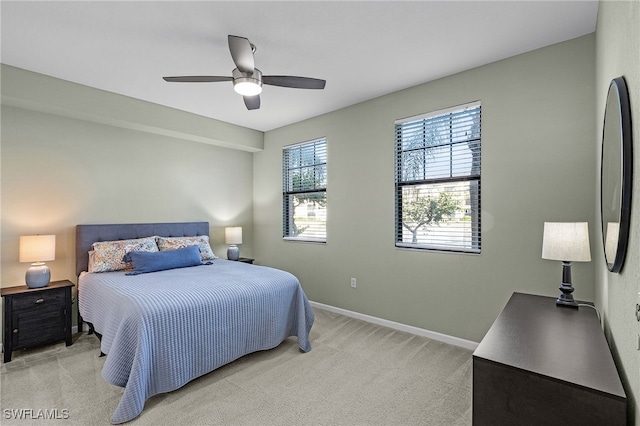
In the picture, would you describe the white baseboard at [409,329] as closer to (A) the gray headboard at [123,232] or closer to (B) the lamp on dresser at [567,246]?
(B) the lamp on dresser at [567,246]

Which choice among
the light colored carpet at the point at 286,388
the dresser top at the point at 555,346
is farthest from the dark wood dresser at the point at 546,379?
the light colored carpet at the point at 286,388

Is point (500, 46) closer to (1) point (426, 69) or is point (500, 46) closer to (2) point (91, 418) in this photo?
(1) point (426, 69)

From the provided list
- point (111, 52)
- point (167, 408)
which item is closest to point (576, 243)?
point (167, 408)

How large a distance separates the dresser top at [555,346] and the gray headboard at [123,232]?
12.8 ft

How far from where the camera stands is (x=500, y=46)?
2549 millimetres

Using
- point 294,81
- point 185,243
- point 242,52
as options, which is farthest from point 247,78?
point 185,243

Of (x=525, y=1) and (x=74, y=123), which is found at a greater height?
(x=525, y=1)

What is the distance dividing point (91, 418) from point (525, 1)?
381 centimetres

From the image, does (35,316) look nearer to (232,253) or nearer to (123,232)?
(123,232)

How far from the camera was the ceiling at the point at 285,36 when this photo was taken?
208 centimetres

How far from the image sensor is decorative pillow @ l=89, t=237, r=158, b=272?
3334mm

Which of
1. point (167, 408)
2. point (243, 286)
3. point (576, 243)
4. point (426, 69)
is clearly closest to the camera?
point (576, 243)

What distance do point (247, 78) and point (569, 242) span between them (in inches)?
94.8

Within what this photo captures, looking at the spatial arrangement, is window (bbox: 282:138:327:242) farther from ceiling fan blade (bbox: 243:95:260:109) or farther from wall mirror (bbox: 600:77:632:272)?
wall mirror (bbox: 600:77:632:272)
